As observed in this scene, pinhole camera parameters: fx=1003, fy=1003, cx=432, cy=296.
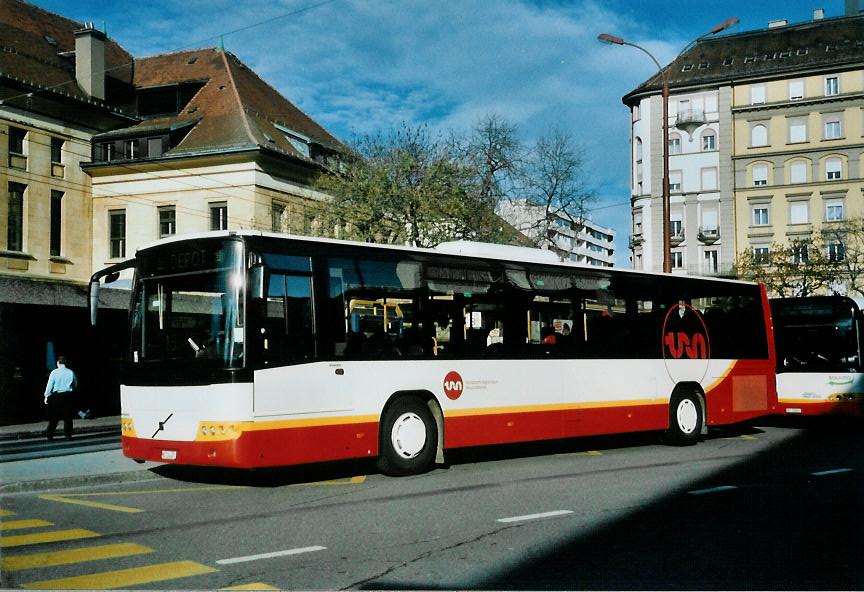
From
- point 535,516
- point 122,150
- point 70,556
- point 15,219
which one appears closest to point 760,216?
point 122,150

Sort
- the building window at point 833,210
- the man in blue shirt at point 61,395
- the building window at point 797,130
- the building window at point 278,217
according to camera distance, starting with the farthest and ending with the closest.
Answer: the building window at point 797,130 < the building window at point 833,210 < the building window at point 278,217 < the man in blue shirt at point 61,395

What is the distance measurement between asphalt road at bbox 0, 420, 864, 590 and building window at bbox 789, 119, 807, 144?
62.0 meters

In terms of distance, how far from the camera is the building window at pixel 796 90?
234 feet

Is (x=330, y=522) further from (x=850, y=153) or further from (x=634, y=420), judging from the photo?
(x=850, y=153)

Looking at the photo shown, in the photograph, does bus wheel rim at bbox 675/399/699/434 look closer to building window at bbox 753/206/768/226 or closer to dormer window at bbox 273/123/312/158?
dormer window at bbox 273/123/312/158

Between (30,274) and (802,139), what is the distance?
5291cm

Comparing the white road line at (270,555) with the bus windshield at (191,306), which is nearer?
the white road line at (270,555)

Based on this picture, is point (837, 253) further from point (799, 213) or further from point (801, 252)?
point (799, 213)

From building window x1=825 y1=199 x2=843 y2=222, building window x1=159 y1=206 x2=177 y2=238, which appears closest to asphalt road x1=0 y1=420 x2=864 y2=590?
building window x1=159 y1=206 x2=177 y2=238

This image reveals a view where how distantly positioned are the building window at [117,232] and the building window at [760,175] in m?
45.3

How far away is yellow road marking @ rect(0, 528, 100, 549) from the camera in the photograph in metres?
8.08

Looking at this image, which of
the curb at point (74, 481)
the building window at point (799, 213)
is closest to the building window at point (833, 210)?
the building window at point (799, 213)

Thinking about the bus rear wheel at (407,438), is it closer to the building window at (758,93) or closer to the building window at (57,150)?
the building window at (57,150)

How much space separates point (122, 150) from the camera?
158 feet
